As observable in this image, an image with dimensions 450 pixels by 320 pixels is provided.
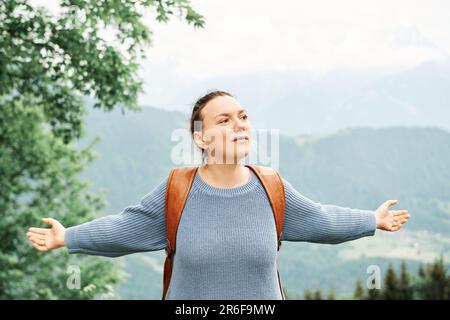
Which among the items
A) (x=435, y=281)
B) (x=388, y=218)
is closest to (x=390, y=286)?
(x=435, y=281)

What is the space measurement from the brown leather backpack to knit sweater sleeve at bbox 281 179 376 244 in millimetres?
60

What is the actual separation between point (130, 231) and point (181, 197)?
0.32 m

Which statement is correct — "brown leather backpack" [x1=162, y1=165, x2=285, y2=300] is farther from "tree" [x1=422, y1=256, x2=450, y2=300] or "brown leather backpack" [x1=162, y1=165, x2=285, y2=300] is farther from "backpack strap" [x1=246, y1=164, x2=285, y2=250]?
"tree" [x1=422, y1=256, x2=450, y2=300]

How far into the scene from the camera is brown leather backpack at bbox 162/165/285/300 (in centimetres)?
322

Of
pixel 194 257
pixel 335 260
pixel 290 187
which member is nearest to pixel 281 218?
pixel 290 187

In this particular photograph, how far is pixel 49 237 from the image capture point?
11.2ft

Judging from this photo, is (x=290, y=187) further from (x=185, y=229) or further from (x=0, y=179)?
(x=0, y=179)

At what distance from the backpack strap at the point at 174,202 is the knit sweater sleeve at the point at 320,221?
0.49 meters

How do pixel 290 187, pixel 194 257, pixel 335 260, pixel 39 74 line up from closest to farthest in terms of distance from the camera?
pixel 194 257, pixel 290 187, pixel 39 74, pixel 335 260

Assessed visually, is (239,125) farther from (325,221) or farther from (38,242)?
(38,242)

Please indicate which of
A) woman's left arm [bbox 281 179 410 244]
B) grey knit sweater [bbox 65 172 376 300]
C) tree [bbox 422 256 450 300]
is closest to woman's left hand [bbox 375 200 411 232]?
woman's left arm [bbox 281 179 410 244]

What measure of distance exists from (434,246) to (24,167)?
18790 centimetres

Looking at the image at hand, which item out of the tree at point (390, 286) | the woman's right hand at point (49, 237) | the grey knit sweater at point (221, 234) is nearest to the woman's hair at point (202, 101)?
the grey knit sweater at point (221, 234)
